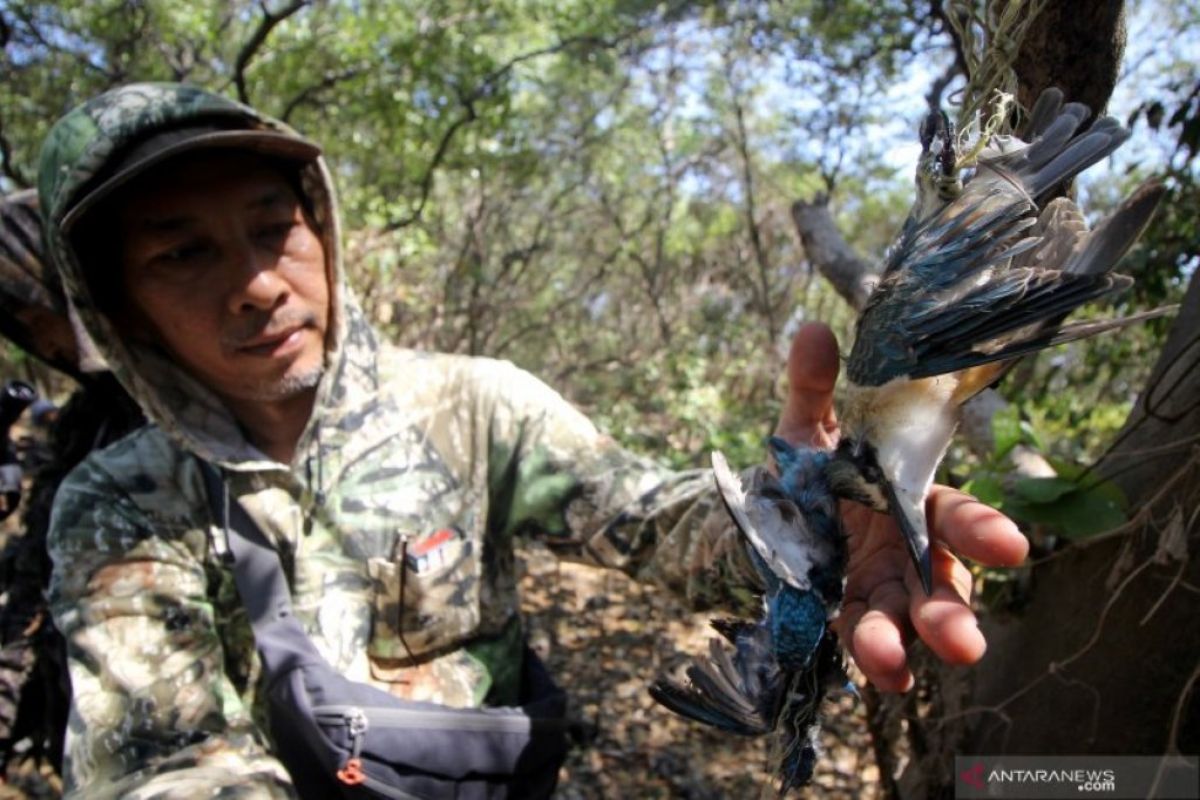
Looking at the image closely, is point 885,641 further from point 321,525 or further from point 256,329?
point 256,329

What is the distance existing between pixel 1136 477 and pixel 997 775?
2.28ft

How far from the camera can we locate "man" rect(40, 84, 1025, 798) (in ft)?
5.43

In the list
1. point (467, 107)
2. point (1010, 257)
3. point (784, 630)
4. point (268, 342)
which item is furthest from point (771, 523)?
point (467, 107)

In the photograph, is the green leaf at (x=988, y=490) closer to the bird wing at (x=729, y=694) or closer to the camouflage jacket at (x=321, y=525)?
the camouflage jacket at (x=321, y=525)

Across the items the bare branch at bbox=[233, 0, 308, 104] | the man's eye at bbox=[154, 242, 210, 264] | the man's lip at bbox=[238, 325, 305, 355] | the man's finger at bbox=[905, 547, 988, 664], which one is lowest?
the man's finger at bbox=[905, 547, 988, 664]

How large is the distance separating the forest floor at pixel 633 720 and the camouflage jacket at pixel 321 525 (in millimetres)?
688

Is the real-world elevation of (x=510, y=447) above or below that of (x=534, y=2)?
below

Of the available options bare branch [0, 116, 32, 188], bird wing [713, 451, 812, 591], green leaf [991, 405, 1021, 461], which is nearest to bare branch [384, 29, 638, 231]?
bare branch [0, 116, 32, 188]

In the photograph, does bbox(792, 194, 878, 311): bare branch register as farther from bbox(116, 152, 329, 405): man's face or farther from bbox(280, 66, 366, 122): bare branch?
bbox(280, 66, 366, 122): bare branch

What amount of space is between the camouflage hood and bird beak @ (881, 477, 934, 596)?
4.19ft

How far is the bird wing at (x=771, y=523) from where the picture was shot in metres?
1.15

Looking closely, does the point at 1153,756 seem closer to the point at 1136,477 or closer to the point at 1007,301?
the point at 1136,477

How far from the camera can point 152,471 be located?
186 cm

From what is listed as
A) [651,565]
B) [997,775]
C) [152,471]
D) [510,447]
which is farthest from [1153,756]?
[152,471]
